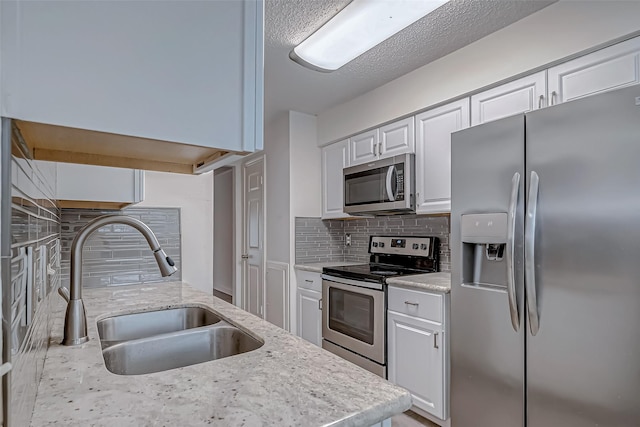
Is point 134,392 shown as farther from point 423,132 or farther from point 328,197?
point 328,197

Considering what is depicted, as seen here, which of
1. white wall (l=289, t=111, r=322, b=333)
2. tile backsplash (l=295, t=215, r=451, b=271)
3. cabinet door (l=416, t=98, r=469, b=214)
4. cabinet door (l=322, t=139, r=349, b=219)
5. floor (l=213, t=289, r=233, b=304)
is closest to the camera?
cabinet door (l=416, t=98, r=469, b=214)

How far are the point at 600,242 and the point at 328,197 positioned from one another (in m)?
2.48

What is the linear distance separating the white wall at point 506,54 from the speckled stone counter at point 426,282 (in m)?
1.22

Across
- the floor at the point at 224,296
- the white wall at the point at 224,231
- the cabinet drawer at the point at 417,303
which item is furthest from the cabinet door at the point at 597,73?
the floor at the point at 224,296

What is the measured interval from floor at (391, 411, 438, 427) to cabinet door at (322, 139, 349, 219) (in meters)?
1.69

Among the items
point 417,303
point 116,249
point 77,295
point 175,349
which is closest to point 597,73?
point 417,303

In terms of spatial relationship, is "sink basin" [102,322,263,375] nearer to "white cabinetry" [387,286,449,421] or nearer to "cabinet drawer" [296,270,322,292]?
"white cabinetry" [387,286,449,421]

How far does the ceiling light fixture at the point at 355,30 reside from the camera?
69.0 inches

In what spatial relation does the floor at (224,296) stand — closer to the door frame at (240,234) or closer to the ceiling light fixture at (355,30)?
the door frame at (240,234)

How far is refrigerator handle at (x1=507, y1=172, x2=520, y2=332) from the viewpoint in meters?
1.56

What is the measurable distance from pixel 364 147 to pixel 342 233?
112 centimetres

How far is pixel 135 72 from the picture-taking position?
0.48 metres

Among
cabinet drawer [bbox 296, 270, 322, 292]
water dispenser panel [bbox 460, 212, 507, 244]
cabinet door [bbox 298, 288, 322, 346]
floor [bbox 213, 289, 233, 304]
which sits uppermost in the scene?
water dispenser panel [bbox 460, 212, 507, 244]

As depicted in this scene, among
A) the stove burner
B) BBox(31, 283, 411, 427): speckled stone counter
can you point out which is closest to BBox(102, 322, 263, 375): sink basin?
BBox(31, 283, 411, 427): speckled stone counter
